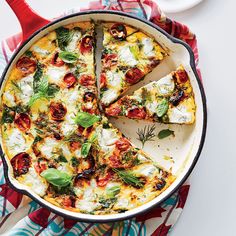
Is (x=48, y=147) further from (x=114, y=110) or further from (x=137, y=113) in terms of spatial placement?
(x=137, y=113)

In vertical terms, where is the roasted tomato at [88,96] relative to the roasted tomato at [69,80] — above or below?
below

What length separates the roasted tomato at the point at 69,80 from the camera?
3.92m

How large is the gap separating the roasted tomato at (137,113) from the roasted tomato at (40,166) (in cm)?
58

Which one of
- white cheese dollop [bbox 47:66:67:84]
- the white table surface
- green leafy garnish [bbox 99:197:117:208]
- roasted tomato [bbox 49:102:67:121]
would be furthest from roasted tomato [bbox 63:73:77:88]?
green leafy garnish [bbox 99:197:117:208]

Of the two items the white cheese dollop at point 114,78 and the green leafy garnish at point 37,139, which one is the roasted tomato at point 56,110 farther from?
the white cheese dollop at point 114,78

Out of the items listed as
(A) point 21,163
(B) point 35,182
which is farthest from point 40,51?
(B) point 35,182

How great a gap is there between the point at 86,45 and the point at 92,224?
109 cm

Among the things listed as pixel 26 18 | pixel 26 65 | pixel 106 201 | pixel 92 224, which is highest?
pixel 26 18

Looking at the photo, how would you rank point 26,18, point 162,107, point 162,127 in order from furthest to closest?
point 162,127 → point 162,107 → point 26,18

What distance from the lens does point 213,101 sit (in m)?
4.12

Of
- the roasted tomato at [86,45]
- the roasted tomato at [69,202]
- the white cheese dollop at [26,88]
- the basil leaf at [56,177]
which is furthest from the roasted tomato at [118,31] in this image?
the roasted tomato at [69,202]

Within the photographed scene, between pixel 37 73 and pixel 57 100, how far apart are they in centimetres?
20

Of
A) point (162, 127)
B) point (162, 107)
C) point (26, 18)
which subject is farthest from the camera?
point (162, 127)

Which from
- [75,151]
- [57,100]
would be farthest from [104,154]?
[57,100]
